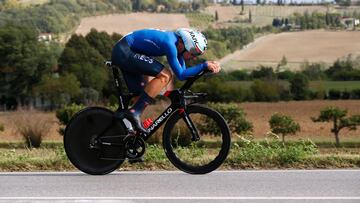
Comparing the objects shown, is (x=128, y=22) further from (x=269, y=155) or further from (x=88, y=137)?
(x=88, y=137)

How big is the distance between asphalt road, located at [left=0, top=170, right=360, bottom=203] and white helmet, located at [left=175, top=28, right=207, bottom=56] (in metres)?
1.15

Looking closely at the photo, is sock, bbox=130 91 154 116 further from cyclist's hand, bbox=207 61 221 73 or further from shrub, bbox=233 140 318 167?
shrub, bbox=233 140 318 167

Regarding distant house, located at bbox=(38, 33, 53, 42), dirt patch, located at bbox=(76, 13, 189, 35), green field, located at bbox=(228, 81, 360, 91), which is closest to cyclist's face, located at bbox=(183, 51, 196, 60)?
green field, located at bbox=(228, 81, 360, 91)

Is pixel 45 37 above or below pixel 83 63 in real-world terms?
below

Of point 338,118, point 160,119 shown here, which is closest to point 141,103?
point 160,119

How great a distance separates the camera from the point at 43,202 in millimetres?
6184

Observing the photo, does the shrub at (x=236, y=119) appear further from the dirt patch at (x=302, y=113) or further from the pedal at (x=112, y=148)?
the pedal at (x=112, y=148)

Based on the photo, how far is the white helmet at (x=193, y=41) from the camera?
287 inches

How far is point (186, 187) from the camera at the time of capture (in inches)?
269

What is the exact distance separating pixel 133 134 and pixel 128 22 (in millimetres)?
90737

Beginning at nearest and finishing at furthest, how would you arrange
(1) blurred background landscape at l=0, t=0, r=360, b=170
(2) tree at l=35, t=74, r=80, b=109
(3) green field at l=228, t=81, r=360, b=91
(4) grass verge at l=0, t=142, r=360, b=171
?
1. (4) grass verge at l=0, t=142, r=360, b=171
2. (1) blurred background landscape at l=0, t=0, r=360, b=170
3. (3) green field at l=228, t=81, r=360, b=91
4. (2) tree at l=35, t=74, r=80, b=109

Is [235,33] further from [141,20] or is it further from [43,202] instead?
[43,202]

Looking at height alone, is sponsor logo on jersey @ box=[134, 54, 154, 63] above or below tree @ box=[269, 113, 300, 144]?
above

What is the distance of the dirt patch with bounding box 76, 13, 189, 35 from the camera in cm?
8975
